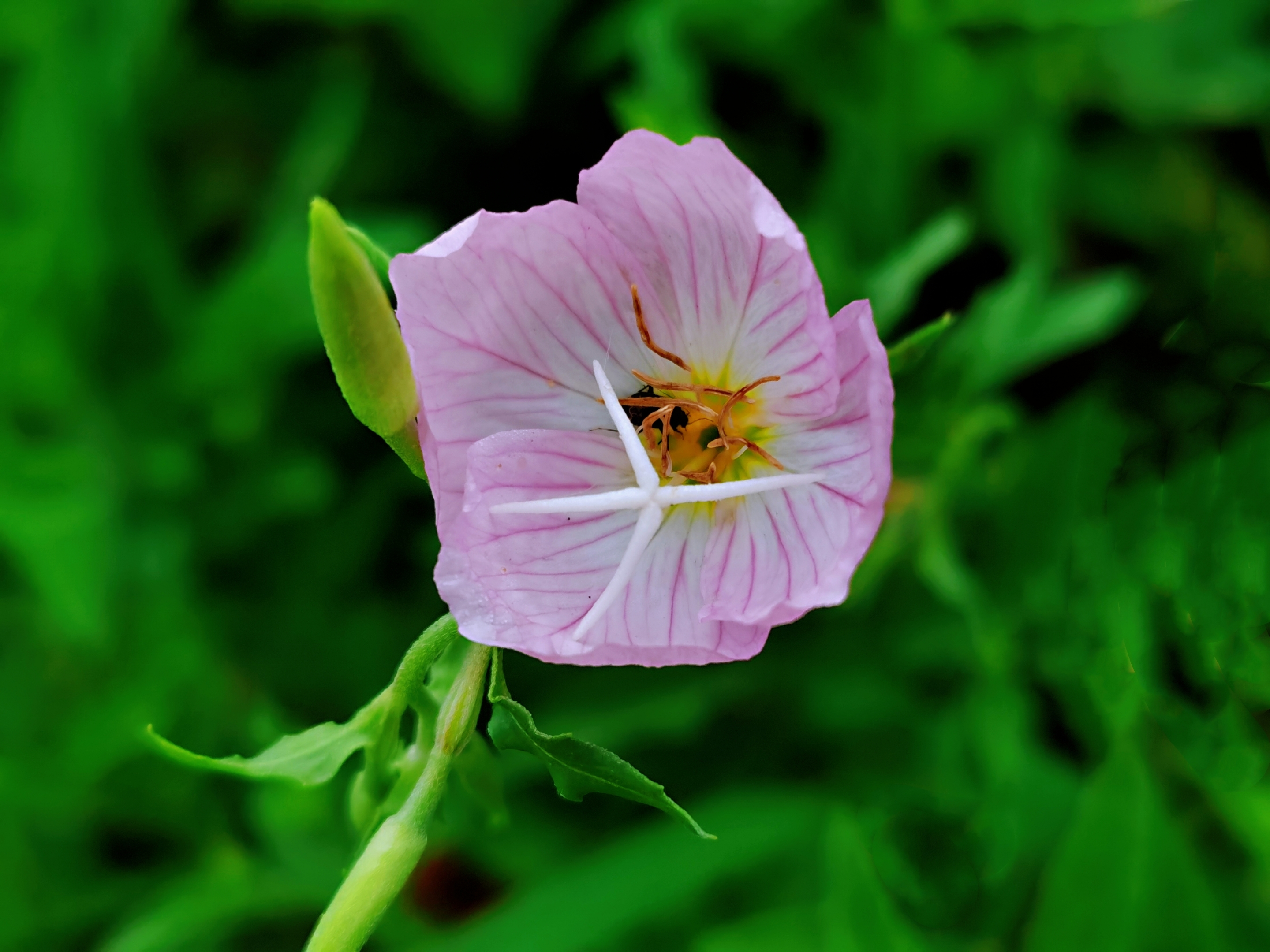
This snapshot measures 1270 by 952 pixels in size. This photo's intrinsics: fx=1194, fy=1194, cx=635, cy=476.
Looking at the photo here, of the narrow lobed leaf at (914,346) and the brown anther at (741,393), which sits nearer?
the narrow lobed leaf at (914,346)

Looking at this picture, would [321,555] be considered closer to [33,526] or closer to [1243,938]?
[33,526]

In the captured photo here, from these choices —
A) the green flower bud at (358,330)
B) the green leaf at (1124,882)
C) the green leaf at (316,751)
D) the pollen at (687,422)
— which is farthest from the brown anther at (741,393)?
the green leaf at (1124,882)

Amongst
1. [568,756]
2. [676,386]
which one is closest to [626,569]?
[568,756]

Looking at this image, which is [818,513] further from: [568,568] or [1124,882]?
[1124,882]

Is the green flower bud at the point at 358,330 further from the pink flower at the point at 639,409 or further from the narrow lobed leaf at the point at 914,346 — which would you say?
the narrow lobed leaf at the point at 914,346

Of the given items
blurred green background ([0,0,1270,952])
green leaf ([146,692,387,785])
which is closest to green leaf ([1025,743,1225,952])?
blurred green background ([0,0,1270,952])

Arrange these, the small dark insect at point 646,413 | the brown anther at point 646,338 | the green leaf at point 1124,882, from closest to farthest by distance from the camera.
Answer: the brown anther at point 646,338 < the small dark insect at point 646,413 < the green leaf at point 1124,882

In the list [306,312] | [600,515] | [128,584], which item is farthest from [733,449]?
[128,584]
